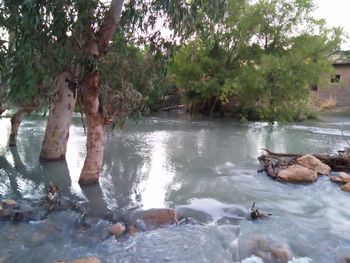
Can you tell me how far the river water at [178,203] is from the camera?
196 inches

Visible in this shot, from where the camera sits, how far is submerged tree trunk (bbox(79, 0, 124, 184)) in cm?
625

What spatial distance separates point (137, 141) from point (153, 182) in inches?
224

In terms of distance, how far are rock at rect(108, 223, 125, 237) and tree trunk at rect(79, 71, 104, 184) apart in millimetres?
1977

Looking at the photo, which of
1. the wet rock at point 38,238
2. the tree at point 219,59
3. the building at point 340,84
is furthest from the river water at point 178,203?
the building at point 340,84

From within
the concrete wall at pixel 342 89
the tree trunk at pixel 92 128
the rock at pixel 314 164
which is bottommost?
the rock at pixel 314 164

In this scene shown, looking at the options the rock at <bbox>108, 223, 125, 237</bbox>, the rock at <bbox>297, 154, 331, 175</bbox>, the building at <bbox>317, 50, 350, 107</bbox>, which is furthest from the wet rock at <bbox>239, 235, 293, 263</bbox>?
the building at <bbox>317, 50, 350, 107</bbox>

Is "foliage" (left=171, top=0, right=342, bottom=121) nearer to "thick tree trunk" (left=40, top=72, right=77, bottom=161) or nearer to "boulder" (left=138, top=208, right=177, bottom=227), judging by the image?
"thick tree trunk" (left=40, top=72, right=77, bottom=161)

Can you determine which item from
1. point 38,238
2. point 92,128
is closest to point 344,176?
point 92,128

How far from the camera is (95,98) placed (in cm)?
662

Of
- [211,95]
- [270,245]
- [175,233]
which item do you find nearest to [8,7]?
[175,233]

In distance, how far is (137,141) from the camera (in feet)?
45.2

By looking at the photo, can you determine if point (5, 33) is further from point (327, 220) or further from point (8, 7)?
point (327, 220)

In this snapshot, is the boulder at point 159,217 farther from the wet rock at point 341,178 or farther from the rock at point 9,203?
the wet rock at point 341,178

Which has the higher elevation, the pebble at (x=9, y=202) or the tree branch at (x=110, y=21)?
the tree branch at (x=110, y=21)
